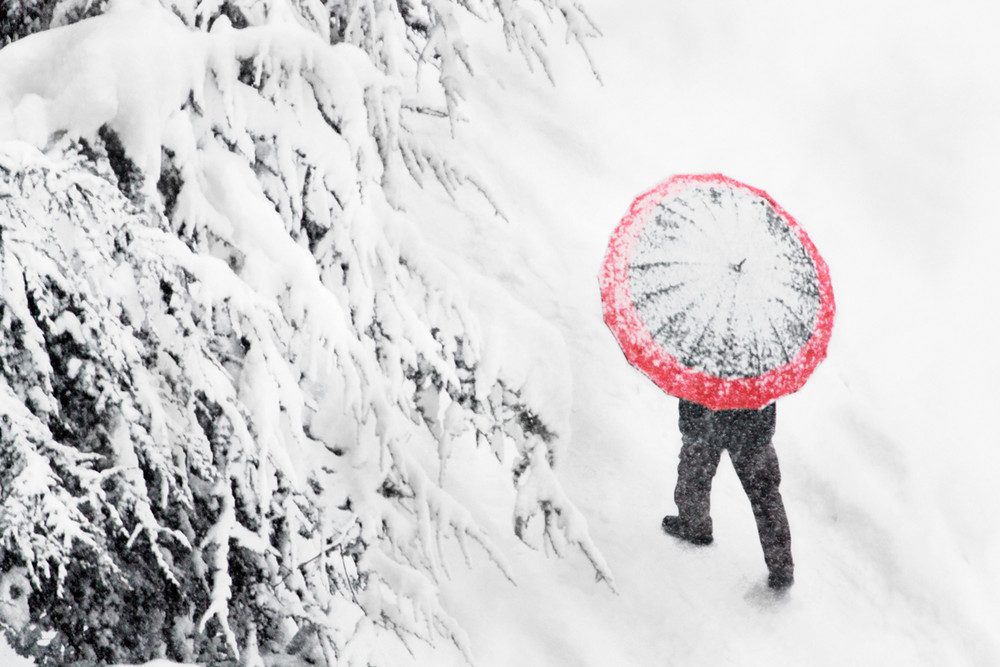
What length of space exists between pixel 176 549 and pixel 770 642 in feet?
10.7

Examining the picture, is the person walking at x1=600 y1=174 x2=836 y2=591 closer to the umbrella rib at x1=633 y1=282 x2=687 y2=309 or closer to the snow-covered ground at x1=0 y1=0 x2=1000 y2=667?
the umbrella rib at x1=633 y1=282 x2=687 y2=309

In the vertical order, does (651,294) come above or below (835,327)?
above

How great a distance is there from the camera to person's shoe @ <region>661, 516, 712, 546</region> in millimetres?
5172

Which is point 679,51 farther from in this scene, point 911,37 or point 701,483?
point 701,483

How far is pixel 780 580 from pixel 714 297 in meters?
1.79

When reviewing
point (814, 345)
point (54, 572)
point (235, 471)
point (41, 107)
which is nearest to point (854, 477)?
point (814, 345)

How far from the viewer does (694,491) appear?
4922 mm

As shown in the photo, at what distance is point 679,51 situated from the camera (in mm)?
8781

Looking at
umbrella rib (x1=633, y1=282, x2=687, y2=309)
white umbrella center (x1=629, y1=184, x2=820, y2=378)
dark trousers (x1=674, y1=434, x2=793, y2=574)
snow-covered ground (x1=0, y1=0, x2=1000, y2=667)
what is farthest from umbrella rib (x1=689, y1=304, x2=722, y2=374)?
snow-covered ground (x1=0, y1=0, x2=1000, y2=667)

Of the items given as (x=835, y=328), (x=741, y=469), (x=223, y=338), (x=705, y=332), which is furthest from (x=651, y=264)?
(x=835, y=328)

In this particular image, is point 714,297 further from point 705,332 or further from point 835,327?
point 835,327

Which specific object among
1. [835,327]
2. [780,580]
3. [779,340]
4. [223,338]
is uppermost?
[223,338]

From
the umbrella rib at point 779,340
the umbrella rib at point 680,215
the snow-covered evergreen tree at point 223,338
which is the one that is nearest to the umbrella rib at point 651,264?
the umbrella rib at point 680,215

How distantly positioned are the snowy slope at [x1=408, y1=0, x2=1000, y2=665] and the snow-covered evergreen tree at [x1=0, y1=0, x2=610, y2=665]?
5.65ft
